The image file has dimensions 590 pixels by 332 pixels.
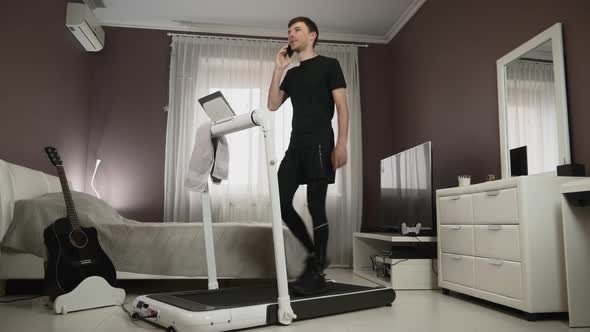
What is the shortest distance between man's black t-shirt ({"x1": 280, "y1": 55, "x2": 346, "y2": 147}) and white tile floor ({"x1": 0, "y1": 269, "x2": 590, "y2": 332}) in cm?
85

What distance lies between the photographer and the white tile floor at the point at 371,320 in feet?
6.27

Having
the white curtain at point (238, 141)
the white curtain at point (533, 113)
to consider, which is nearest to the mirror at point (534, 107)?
the white curtain at point (533, 113)

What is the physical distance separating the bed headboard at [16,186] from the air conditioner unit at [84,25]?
1.47 meters

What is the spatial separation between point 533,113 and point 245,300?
2.04 metres

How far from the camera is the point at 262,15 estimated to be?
474cm

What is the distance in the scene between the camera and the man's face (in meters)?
2.25

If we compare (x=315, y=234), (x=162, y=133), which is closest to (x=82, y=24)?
(x=162, y=133)

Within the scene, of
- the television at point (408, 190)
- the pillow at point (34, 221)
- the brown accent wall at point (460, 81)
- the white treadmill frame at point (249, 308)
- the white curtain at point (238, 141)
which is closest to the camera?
the white treadmill frame at point (249, 308)

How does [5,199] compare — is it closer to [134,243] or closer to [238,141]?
[134,243]

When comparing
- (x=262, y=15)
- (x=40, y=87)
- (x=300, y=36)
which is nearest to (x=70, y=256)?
(x=300, y=36)

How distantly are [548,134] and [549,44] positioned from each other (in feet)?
1.73

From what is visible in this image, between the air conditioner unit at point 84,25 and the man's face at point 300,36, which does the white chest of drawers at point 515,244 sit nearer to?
the man's face at point 300,36

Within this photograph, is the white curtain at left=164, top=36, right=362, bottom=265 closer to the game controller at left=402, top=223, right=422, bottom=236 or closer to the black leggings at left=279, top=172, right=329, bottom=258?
the game controller at left=402, top=223, right=422, bottom=236

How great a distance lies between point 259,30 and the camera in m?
5.07
